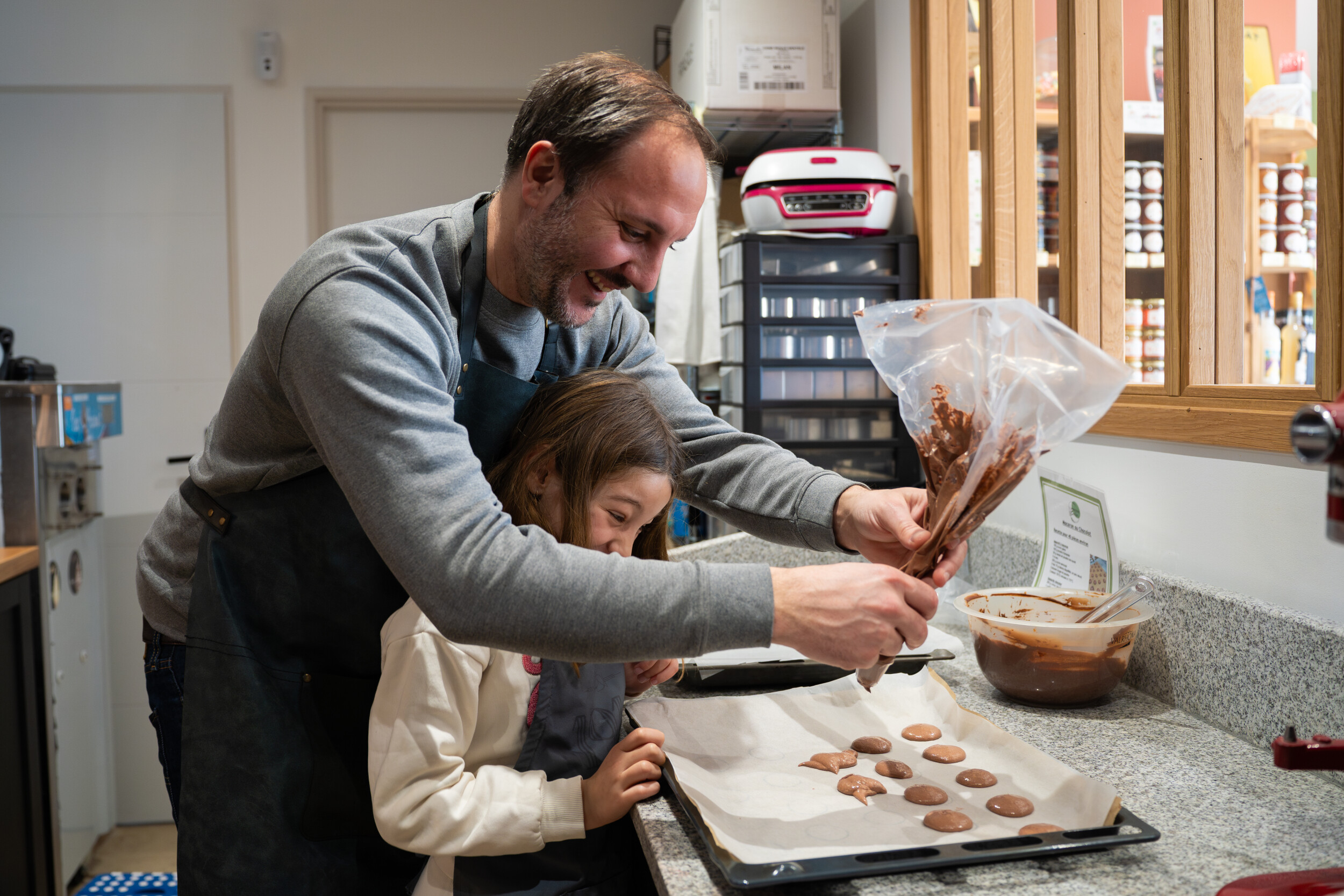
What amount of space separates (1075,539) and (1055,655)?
0.29m

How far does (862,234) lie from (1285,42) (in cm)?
171

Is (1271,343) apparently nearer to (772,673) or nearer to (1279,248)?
(1279,248)

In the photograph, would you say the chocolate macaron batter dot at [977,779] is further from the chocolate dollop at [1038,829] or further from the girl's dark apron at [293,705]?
the girl's dark apron at [293,705]

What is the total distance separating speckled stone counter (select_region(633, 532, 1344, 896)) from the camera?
0.74 metres

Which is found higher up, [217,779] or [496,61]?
[496,61]

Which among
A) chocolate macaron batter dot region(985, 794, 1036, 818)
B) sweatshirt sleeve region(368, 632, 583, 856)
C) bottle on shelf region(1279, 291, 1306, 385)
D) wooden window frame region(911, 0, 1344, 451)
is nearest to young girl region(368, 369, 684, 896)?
sweatshirt sleeve region(368, 632, 583, 856)

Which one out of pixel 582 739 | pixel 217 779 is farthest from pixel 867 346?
pixel 217 779

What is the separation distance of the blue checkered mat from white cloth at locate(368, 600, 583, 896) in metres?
1.76

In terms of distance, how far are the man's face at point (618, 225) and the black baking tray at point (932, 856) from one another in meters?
0.58

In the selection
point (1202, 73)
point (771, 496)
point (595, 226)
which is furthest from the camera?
point (1202, 73)

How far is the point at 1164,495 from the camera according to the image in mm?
1313

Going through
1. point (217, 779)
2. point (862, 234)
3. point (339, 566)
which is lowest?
point (217, 779)

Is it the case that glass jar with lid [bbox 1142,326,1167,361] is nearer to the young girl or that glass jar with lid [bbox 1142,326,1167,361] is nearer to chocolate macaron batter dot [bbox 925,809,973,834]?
the young girl

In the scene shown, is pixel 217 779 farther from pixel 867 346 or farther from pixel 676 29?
pixel 676 29
